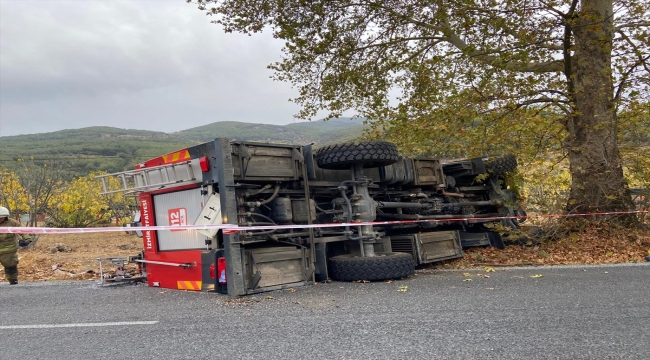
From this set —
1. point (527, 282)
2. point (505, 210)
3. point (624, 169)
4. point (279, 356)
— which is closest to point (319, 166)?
point (527, 282)

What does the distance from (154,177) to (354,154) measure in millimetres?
2692

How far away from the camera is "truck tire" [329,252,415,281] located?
6.09m

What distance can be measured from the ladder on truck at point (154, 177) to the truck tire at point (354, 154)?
176cm

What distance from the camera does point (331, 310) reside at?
4.43 m

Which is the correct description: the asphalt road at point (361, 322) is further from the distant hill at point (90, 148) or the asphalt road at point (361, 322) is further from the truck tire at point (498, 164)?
the distant hill at point (90, 148)

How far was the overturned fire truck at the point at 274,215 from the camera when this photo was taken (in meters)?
5.57

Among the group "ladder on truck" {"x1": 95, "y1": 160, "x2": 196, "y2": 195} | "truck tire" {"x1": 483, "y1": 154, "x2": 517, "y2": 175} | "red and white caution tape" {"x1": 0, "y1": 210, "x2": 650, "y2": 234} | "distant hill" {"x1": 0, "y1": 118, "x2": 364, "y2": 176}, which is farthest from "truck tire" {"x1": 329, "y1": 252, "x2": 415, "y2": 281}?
"distant hill" {"x1": 0, "y1": 118, "x2": 364, "y2": 176}

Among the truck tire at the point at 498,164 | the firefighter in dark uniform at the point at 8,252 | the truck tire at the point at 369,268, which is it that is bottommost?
the truck tire at the point at 369,268

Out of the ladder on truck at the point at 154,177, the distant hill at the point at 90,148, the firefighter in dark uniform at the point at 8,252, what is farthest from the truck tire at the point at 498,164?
the distant hill at the point at 90,148

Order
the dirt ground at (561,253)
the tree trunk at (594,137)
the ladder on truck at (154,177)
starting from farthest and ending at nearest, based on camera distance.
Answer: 1. the tree trunk at (594,137)
2. the dirt ground at (561,253)
3. the ladder on truck at (154,177)

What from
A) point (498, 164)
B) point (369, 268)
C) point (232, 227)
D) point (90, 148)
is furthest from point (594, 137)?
point (90, 148)

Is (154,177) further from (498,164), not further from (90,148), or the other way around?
(90,148)

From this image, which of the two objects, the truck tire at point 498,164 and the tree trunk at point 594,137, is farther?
the tree trunk at point 594,137

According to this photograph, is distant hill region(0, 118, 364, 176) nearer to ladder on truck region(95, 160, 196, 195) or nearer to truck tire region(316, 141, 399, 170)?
truck tire region(316, 141, 399, 170)
